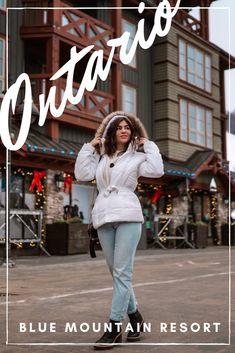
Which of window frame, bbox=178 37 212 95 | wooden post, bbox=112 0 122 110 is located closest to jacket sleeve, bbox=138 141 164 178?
wooden post, bbox=112 0 122 110

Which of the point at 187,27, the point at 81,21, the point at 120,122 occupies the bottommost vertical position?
the point at 120,122

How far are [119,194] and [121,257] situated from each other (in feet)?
1.44

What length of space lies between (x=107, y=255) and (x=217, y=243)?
A: 21223 mm

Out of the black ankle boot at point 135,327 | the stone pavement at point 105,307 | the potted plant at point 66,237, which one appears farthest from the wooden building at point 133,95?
the black ankle boot at point 135,327

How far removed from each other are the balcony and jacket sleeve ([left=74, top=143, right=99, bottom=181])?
41.9ft

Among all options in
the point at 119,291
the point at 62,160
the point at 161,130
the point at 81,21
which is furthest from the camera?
the point at 161,130

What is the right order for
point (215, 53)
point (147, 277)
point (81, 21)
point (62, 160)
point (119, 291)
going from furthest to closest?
point (215, 53) < point (81, 21) < point (62, 160) < point (147, 277) < point (119, 291)

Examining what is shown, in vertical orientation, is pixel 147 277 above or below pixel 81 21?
below

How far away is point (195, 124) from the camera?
23625mm

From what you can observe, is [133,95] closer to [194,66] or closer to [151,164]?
[194,66]

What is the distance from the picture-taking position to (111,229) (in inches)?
150

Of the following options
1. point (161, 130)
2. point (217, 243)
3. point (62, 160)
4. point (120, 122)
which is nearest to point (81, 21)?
point (62, 160)

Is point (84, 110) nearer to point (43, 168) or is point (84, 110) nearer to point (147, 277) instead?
point (43, 168)

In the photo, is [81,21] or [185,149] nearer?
[81,21]
